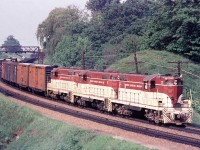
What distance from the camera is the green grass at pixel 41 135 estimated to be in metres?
20.3

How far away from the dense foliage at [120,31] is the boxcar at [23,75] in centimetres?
1566

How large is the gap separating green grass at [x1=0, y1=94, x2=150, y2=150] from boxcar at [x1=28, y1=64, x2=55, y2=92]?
5788 millimetres

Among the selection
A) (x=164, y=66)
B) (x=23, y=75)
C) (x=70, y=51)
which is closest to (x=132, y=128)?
(x=164, y=66)

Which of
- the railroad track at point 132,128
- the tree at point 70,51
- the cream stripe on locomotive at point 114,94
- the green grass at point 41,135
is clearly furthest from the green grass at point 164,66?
the tree at point 70,51

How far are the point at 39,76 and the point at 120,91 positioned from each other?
51.5 ft

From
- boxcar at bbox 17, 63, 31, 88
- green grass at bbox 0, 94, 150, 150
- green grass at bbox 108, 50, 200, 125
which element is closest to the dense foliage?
green grass at bbox 108, 50, 200, 125

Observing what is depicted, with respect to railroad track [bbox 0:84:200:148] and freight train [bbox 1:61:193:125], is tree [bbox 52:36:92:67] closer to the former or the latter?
freight train [bbox 1:61:193:125]

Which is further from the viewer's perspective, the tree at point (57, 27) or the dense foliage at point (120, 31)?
the tree at point (57, 27)

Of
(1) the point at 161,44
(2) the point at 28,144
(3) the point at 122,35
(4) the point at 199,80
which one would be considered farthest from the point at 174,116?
(3) the point at 122,35

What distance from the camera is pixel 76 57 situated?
Result: 74.1 meters

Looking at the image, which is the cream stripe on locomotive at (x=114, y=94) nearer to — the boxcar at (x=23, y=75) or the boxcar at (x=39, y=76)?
the boxcar at (x=39, y=76)

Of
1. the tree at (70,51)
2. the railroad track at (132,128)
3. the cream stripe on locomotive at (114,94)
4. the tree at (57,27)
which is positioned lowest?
the railroad track at (132,128)

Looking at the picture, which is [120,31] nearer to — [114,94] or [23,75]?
[23,75]

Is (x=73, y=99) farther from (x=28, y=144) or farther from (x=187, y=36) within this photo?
(x=187, y=36)
